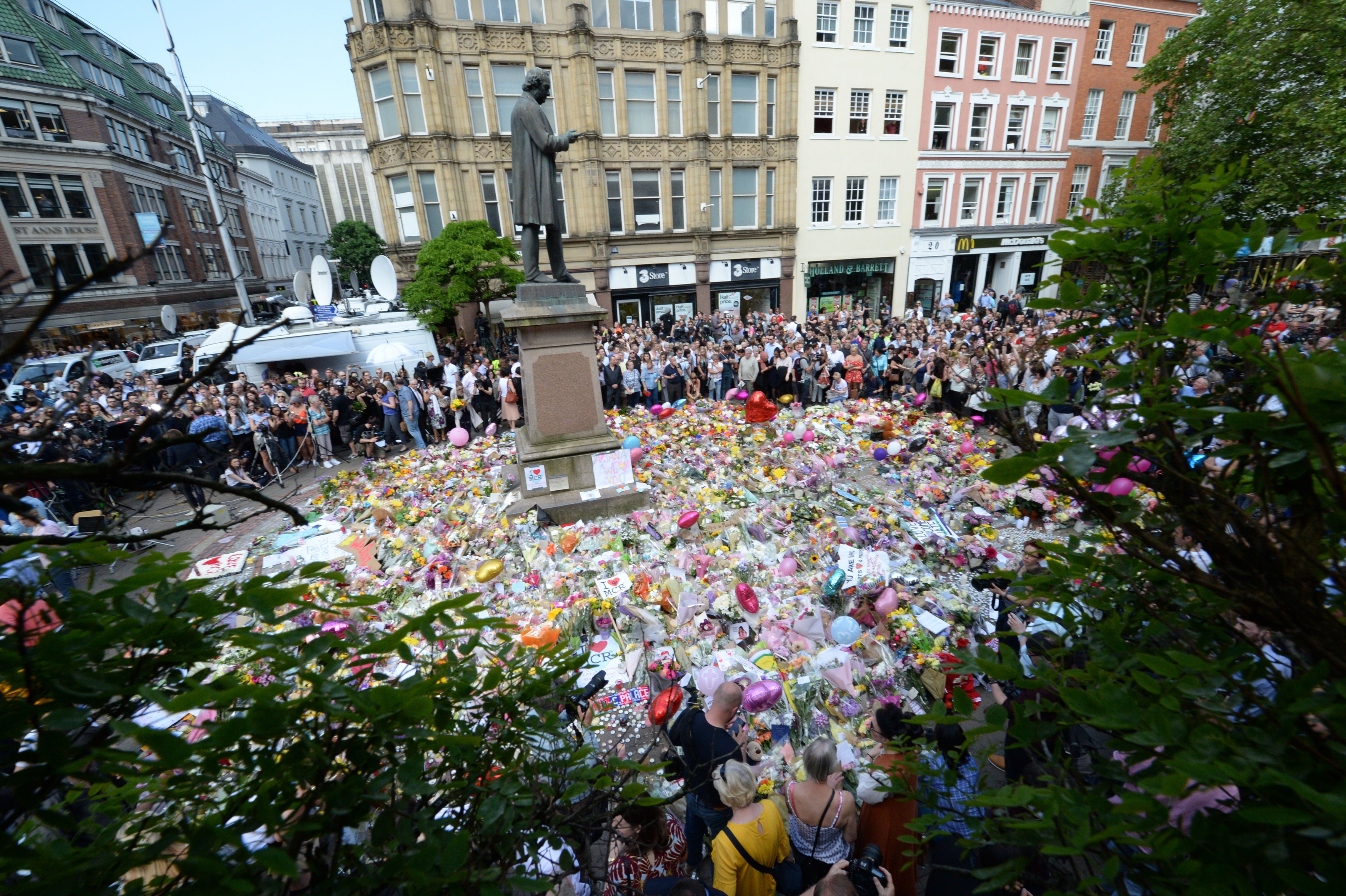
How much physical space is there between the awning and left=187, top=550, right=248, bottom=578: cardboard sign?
10391 mm

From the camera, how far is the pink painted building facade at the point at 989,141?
80.2ft

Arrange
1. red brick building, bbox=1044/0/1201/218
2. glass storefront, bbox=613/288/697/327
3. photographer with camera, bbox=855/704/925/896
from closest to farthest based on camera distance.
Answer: photographer with camera, bbox=855/704/925/896 → glass storefront, bbox=613/288/697/327 → red brick building, bbox=1044/0/1201/218

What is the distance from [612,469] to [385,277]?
17467mm

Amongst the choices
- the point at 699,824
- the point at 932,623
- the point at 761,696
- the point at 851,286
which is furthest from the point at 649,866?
the point at 851,286

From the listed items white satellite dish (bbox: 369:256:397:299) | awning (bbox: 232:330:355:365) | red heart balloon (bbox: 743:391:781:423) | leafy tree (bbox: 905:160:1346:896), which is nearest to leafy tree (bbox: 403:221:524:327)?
white satellite dish (bbox: 369:256:397:299)

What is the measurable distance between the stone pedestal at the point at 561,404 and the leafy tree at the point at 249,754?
5.80 metres

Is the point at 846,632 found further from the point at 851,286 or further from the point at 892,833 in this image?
the point at 851,286

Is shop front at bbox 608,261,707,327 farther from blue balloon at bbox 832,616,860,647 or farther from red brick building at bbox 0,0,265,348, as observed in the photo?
blue balloon at bbox 832,616,860,647

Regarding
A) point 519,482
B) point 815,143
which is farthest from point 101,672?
point 815,143

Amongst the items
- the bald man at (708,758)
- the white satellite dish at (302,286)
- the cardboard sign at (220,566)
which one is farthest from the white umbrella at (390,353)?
the bald man at (708,758)

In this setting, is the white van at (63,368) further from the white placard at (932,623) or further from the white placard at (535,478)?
the white placard at (932,623)

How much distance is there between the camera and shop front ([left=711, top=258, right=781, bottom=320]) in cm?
2458

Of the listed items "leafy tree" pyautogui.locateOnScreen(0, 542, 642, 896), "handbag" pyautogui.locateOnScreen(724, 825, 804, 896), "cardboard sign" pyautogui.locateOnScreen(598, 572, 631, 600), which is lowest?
"cardboard sign" pyautogui.locateOnScreen(598, 572, 631, 600)

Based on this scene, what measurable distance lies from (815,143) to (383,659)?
27.4 meters
